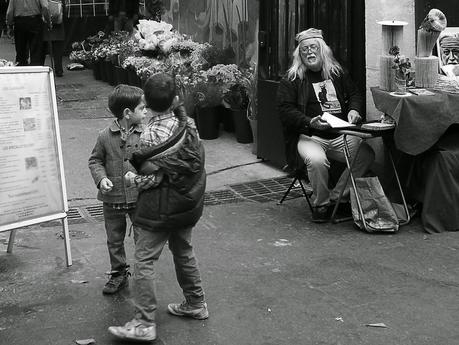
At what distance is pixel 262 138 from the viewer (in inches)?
319

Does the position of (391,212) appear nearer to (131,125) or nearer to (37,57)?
(131,125)

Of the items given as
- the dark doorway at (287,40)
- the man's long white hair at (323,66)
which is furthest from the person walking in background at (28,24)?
the man's long white hair at (323,66)

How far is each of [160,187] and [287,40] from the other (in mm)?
3870

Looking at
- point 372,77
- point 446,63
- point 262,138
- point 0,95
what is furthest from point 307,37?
point 0,95

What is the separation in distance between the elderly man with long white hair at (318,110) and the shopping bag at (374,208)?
200 millimetres

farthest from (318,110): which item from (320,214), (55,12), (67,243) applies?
(55,12)

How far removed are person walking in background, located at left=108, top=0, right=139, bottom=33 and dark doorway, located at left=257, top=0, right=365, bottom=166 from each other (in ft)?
20.3

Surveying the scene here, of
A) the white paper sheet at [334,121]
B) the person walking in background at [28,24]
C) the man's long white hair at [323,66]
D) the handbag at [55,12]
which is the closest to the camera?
the white paper sheet at [334,121]

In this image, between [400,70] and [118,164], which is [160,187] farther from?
[400,70]

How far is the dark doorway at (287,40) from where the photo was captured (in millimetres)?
6934

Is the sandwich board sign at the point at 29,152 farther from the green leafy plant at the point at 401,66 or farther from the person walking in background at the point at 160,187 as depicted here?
the green leafy plant at the point at 401,66

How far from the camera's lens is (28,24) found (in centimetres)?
1227

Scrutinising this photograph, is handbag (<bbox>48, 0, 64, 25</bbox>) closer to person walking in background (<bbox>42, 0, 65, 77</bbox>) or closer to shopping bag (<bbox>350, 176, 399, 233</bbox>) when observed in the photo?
person walking in background (<bbox>42, 0, 65, 77</bbox>)

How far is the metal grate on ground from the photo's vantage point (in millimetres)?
6602
